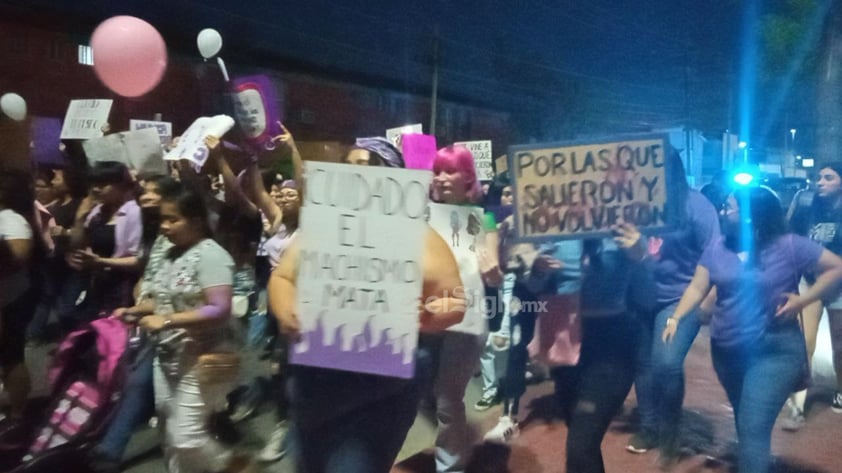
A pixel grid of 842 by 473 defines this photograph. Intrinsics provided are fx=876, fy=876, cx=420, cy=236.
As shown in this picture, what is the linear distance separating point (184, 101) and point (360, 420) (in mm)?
16481

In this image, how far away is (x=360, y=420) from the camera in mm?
3031

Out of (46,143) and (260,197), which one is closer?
(260,197)

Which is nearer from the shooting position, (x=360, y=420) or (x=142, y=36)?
(x=360, y=420)

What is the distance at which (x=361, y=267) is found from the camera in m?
3.02

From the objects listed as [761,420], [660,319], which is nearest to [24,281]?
[660,319]

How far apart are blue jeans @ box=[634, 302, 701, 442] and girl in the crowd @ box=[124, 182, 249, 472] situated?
226 cm

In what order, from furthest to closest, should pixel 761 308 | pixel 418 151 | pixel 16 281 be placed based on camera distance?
pixel 16 281 < pixel 418 151 < pixel 761 308

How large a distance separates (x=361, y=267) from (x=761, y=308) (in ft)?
6.70

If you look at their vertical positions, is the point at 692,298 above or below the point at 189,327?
above

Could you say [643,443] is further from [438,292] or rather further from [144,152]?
[144,152]

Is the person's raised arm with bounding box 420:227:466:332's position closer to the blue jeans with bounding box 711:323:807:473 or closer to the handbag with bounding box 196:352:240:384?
the handbag with bounding box 196:352:240:384

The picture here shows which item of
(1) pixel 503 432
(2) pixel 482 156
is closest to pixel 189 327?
(1) pixel 503 432

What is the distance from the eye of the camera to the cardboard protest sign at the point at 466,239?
3877 mm

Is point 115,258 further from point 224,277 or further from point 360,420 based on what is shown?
point 360,420
